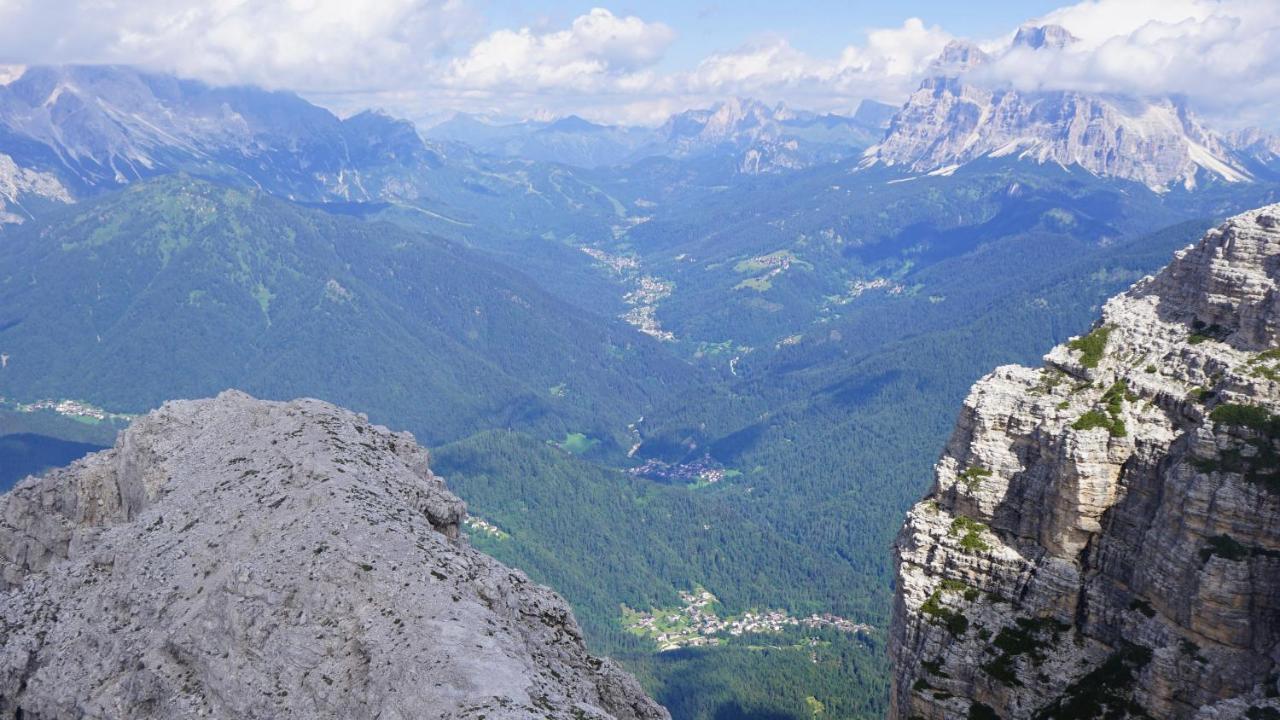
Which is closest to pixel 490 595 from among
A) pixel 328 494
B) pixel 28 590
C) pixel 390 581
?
pixel 390 581

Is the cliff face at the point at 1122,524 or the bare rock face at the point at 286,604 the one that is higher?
the cliff face at the point at 1122,524

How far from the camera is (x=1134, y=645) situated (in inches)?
2034

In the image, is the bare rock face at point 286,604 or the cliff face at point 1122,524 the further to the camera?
the cliff face at point 1122,524

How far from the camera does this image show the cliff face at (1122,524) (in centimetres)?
4816

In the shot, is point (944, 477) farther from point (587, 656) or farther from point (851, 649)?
point (851, 649)

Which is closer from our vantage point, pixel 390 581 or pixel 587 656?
pixel 390 581

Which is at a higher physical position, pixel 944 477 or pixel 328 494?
pixel 944 477

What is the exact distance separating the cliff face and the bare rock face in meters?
23.4

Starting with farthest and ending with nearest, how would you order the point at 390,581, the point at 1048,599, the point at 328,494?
the point at 1048,599 → the point at 328,494 → the point at 390,581

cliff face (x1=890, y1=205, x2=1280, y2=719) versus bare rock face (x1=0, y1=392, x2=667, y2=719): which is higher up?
cliff face (x1=890, y1=205, x2=1280, y2=719)

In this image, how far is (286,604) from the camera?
3897 centimetres

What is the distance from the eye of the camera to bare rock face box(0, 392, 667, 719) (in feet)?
117

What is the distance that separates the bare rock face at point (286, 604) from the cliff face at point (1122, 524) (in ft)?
76.6

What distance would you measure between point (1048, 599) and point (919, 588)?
7.76 meters
